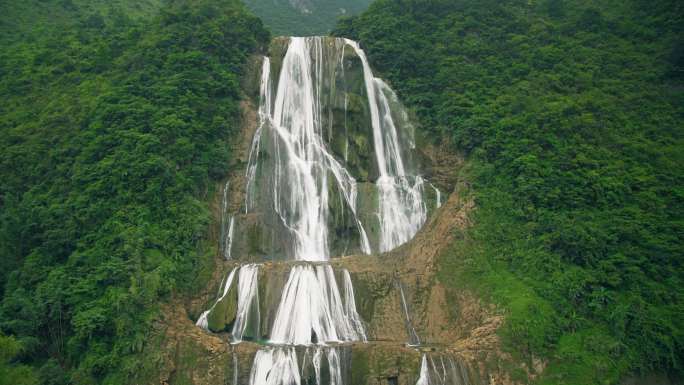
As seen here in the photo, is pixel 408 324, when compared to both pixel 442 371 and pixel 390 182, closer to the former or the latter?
pixel 442 371

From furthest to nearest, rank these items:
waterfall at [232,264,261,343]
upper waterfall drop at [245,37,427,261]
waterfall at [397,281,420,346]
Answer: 1. upper waterfall drop at [245,37,427,261]
2. waterfall at [397,281,420,346]
3. waterfall at [232,264,261,343]

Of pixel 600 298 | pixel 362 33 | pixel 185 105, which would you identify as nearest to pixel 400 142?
pixel 362 33

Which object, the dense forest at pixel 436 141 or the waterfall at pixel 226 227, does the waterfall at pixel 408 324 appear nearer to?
the dense forest at pixel 436 141

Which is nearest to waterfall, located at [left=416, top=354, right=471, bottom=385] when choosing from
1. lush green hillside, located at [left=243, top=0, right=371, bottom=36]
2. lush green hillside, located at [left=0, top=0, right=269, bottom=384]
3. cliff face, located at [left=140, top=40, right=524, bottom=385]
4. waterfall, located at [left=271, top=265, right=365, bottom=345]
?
cliff face, located at [left=140, top=40, right=524, bottom=385]

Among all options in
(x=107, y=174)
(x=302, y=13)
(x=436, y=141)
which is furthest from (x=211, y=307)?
(x=302, y=13)

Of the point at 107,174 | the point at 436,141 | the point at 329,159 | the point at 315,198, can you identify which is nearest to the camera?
the point at 107,174

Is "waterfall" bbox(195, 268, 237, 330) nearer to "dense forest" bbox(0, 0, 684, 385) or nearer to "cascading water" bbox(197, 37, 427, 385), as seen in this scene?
"cascading water" bbox(197, 37, 427, 385)
